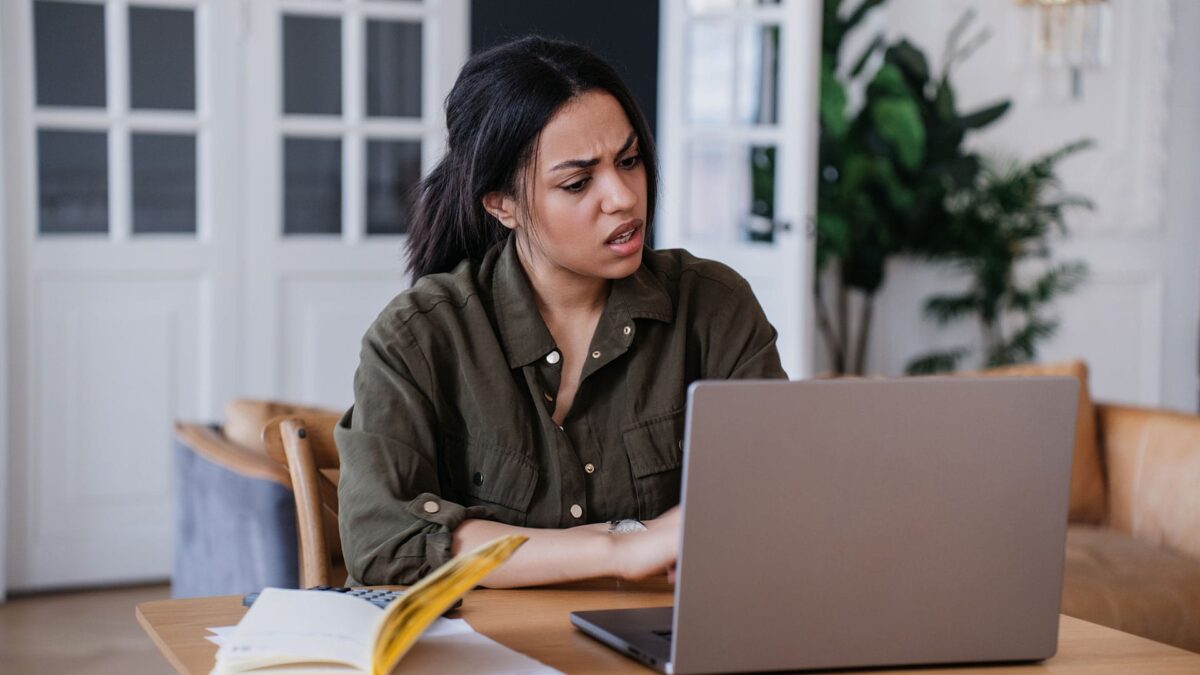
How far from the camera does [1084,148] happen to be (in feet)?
19.3

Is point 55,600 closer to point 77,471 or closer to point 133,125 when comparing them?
point 77,471

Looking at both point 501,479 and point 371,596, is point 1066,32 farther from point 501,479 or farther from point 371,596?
point 371,596

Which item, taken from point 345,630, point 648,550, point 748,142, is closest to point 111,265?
point 748,142

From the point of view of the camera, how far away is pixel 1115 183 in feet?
20.3

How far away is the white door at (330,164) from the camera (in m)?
4.50

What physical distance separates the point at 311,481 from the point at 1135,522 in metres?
2.22

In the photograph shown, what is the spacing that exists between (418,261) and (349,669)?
3.01 feet

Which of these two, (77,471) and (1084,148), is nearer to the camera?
(77,471)

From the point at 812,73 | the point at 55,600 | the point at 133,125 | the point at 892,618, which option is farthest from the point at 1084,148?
the point at 892,618

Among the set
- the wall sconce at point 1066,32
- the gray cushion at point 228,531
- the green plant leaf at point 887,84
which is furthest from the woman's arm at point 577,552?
the wall sconce at point 1066,32

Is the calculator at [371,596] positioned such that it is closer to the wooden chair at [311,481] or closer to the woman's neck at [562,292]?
the wooden chair at [311,481]

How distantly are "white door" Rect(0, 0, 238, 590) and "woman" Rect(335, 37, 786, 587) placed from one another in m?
2.76

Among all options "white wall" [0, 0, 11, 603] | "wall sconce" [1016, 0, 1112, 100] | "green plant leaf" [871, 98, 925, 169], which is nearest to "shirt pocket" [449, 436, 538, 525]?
"white wall" [0, 0, 11, 603]

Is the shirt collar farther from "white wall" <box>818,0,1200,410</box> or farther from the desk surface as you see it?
"white wall" <box>818,0,1200,410</box>
